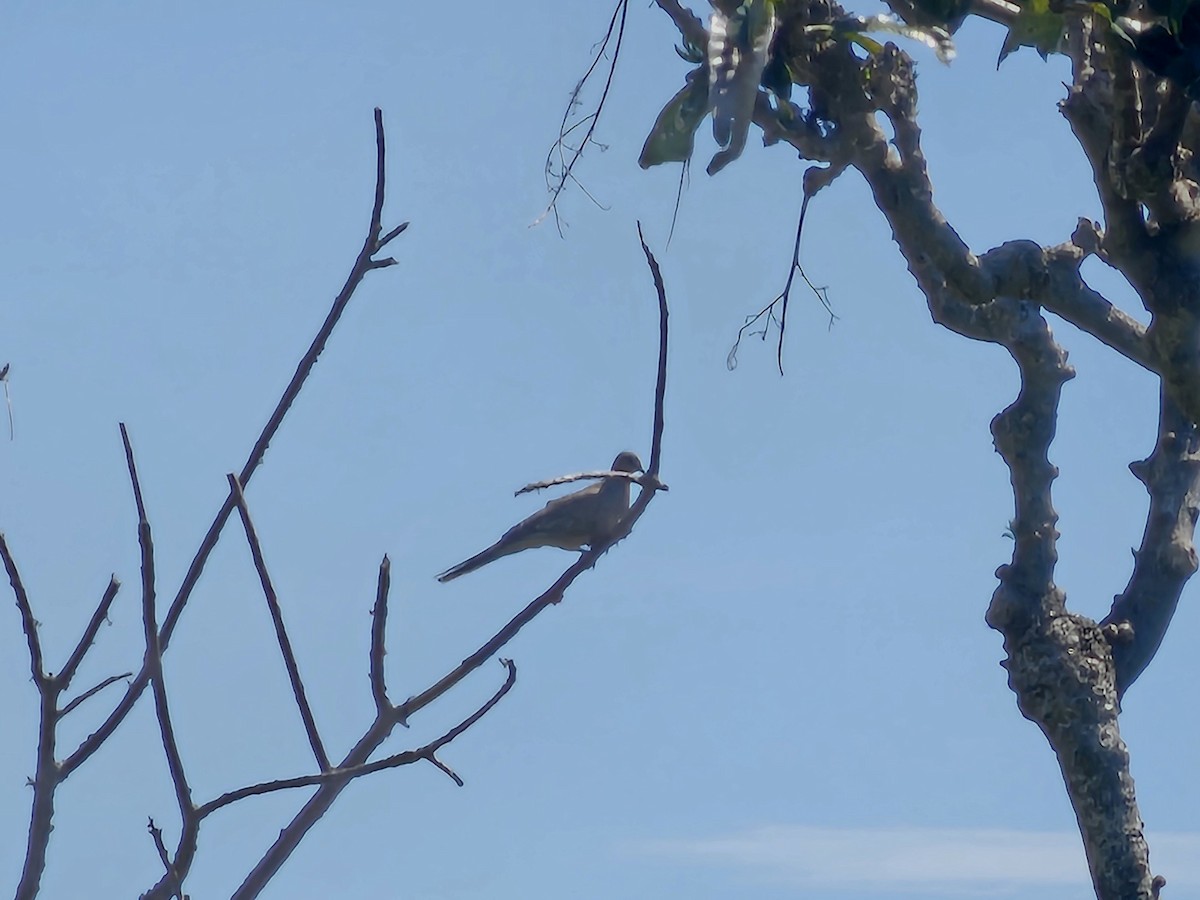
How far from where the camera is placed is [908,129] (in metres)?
4.42

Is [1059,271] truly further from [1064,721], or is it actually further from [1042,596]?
[1064,721]

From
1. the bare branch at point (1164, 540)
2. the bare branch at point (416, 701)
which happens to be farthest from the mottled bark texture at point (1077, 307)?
the bare branch at point (416, 701)

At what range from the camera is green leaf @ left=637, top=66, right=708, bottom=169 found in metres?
3.35

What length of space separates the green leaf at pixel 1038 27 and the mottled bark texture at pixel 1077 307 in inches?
11.5

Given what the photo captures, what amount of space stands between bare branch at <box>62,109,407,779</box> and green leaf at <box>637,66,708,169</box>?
1.04 m

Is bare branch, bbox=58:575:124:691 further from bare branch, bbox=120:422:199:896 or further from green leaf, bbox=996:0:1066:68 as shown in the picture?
green leaf, bbox=996:0:1066:68

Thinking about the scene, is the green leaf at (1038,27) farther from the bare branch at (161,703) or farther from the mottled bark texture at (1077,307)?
the bare branch at (161,703)

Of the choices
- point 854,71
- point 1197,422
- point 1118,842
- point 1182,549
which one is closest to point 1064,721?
point 1118,842

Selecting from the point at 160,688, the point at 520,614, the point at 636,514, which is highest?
the point at 636,514

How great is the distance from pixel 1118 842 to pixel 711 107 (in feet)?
9.40

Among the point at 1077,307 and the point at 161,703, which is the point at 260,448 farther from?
the point at 1077,307

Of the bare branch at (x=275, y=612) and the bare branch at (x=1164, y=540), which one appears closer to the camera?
the bare branch at (x=275, y=612)

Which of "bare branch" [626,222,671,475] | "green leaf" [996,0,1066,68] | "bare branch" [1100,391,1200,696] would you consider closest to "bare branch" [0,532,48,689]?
"bare branch" [626,222,671,475]

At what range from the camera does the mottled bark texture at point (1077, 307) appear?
3.96 m
